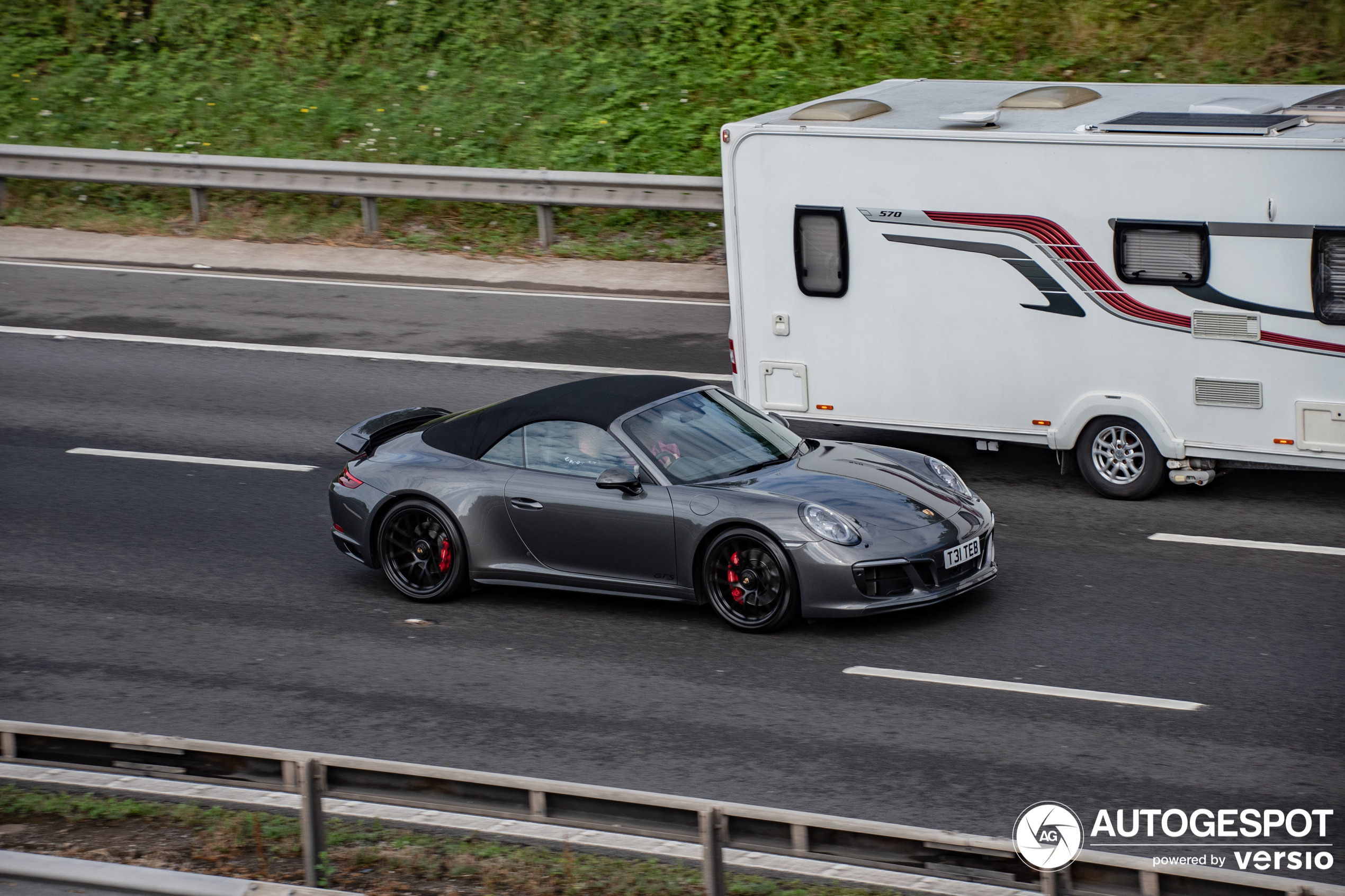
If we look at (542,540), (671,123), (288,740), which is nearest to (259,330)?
(671,123)

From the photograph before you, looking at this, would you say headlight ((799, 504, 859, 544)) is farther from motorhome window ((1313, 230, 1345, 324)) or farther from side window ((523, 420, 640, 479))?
motorhome window ((1313, 230, 1345, 324))

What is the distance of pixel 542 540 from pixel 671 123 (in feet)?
38.8

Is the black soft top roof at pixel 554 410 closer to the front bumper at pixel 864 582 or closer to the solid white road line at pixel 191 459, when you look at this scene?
the front bumper at pixel 864 582

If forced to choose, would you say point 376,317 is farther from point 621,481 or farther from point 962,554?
point 962,554

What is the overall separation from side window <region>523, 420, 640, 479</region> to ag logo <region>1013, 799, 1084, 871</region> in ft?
11.4

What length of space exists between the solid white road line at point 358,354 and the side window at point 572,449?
14.0 feet

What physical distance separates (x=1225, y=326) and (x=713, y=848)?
7.06m

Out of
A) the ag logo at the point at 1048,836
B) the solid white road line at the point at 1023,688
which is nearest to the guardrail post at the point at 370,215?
the solid white road line at the point at 1023,688

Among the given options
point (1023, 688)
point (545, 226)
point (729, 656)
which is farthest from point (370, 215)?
point (1023, 688)

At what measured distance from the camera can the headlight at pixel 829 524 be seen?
924 centimetres

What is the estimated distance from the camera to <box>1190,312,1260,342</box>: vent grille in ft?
36.3

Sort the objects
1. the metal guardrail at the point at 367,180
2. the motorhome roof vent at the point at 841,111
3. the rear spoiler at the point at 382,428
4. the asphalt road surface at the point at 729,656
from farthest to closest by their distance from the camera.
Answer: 1. the metal guardrail at the point at 367,180
2. the motorhome roof vent at the point at 841,111
3. the rear spoiler at the point at 382,428
4. the asphalt road surface at the point at 729,656

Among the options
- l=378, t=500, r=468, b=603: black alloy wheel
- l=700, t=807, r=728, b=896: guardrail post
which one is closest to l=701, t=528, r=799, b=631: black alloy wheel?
l=378, t=500, r=468, b=603: black alloy wheel

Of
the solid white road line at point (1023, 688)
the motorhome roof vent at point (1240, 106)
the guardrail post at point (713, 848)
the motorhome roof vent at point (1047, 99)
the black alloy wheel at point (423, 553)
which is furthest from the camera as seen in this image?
the motorhome roof vent at point (1047, 99)
